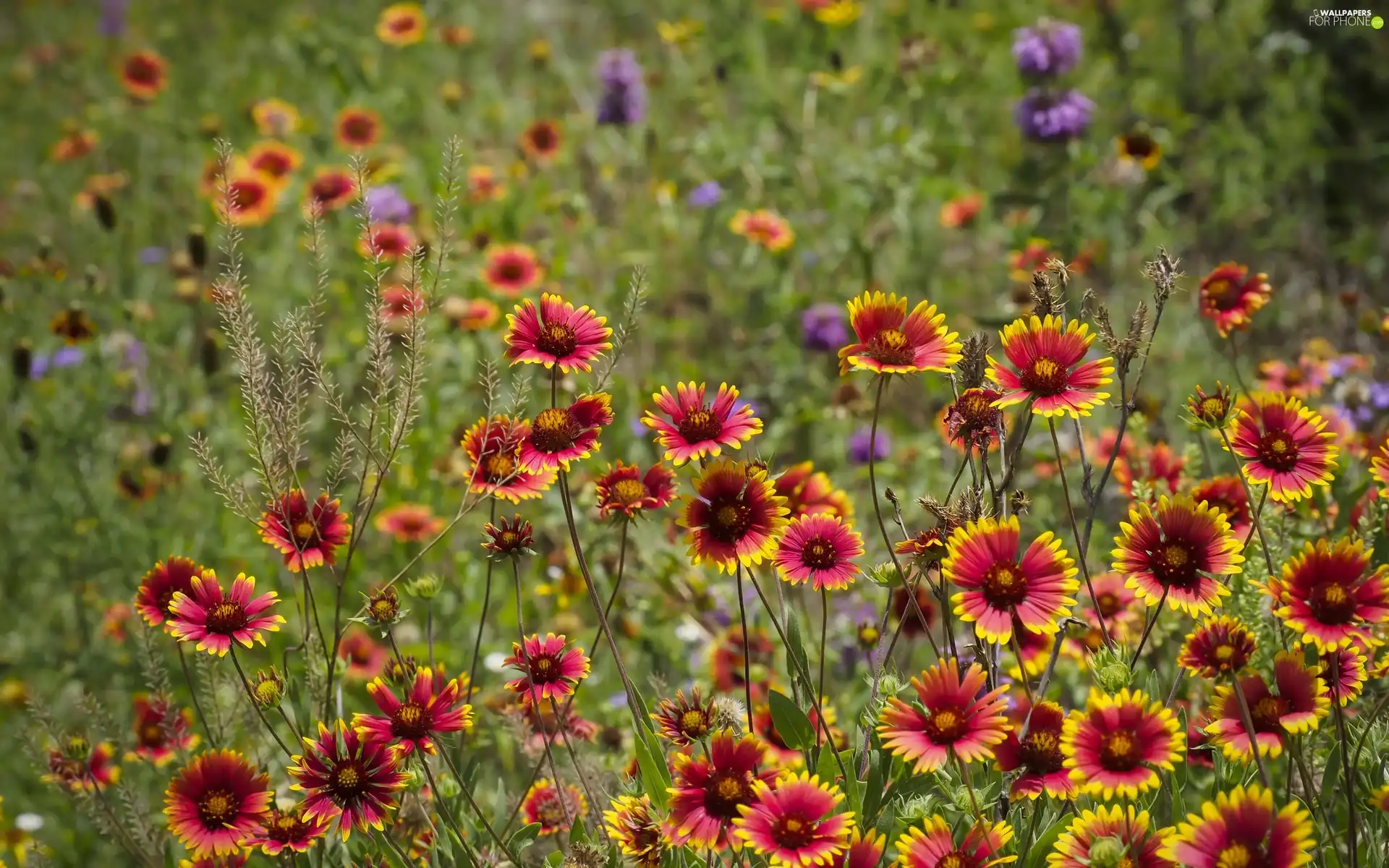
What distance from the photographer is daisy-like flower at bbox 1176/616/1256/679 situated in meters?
1.19

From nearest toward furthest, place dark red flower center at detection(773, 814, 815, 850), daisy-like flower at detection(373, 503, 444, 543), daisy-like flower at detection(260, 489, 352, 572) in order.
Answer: dark red flower center at detection(773, 814, 815, 850)
daisy-like flower at detection(260, 489, 352, 572)
daisy-like flower at detection(373, 503, 444, 543)

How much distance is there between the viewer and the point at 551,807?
173 cm

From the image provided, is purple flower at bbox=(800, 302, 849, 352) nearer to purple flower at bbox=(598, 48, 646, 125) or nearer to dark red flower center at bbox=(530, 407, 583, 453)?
purple flower at bbox=(598, 48, 646, 125)

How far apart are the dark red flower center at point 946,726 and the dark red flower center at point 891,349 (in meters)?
0.40

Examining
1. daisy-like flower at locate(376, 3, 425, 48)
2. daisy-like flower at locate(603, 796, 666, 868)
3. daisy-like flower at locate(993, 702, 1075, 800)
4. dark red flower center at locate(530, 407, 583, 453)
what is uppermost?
daisy-like flower at locate(376, 3, 425, 48)

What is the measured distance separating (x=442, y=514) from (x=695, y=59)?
265cm

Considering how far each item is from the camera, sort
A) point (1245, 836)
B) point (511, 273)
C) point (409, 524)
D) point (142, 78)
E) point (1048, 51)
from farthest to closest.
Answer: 1. point (142, 78)
2. point (1048, 51)
3. point (511, 273)
4. point (409, 524)
5. point (1245, 836)

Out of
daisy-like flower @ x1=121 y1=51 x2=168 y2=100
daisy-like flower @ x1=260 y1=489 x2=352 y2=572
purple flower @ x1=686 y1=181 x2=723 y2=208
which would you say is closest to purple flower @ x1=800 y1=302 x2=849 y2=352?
purple flower @ x1=686 y1=181 x2=723 y2=208

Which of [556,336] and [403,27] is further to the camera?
[403,27]

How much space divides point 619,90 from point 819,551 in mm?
2870

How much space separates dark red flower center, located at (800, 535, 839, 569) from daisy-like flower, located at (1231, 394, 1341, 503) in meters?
0.49

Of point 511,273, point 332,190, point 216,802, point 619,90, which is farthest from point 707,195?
point 216,802

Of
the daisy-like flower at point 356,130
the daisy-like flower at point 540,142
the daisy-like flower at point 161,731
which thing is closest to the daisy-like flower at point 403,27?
the daisy-like flower at point 356,130

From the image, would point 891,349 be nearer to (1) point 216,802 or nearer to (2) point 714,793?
(2) point 714,793
